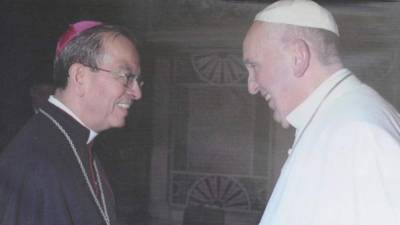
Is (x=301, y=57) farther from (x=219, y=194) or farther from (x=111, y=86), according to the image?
(x=219, y=194)

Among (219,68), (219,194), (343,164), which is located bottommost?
(219,194)

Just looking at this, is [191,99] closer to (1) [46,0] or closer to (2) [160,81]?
(2) [160,81]

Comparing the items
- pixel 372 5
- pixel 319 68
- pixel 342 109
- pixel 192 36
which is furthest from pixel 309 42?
pixel 192 36

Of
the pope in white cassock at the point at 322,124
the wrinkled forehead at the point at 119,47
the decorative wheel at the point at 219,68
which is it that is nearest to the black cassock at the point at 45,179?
the wrinkled forehead at the point at 119,47

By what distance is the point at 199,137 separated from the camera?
11.0ft

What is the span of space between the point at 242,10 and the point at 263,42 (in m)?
1.62

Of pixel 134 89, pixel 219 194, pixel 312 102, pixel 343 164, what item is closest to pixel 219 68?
pixel 219 194

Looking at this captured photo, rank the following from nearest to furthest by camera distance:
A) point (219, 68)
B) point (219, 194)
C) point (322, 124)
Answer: point (322, 124), point (219, 68), point (219, 194)

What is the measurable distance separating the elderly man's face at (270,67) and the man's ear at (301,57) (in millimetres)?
20

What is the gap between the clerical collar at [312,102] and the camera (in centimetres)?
138

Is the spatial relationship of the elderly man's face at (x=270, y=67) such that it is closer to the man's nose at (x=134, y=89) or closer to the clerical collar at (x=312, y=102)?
the clerical collar at (x=312, y=102)

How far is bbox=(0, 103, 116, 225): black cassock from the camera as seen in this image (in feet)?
4.75

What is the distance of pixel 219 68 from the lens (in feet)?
10.8

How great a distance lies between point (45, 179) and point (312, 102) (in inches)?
27.5
